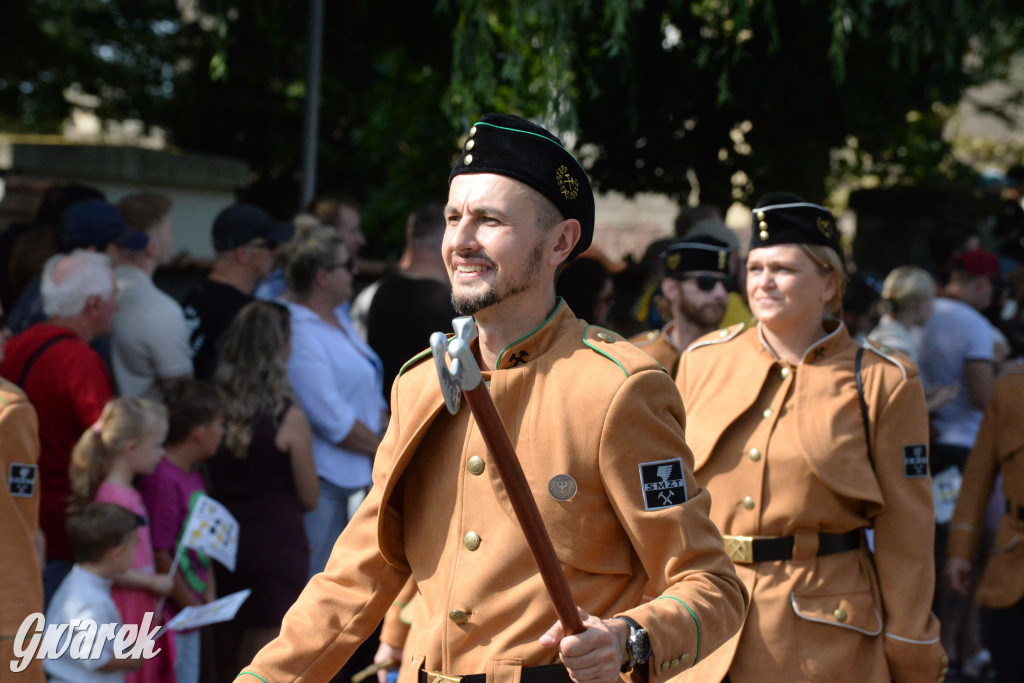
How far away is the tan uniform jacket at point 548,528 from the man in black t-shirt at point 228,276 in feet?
10.5

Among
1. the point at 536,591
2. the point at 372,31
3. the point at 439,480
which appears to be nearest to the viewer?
the point at 536,591

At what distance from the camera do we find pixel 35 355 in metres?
4.59

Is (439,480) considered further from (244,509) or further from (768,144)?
(768,144)

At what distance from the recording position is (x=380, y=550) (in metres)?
2.54

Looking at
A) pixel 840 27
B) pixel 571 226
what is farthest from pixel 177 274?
pixel 571 226

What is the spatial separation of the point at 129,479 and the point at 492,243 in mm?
2623

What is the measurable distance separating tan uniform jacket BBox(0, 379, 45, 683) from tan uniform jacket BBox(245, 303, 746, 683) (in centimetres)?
115

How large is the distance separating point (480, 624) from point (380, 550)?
11.9 inches

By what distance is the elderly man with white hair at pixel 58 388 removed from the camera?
4.49 m

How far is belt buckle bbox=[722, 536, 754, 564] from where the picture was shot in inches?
149

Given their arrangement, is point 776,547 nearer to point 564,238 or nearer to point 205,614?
point 564,238

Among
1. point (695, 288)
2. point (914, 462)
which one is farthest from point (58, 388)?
point (914, 462)

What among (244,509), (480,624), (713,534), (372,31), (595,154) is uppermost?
(372,31)

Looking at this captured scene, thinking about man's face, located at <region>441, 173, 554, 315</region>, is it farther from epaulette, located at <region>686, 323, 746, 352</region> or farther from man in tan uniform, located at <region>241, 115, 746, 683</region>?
epaulette, located at <region>686, 323, 746, 352</region>
